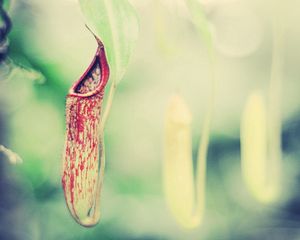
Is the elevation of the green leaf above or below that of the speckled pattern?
above

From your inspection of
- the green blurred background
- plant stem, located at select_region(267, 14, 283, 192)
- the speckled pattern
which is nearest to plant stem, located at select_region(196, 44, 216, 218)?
the green blurred background

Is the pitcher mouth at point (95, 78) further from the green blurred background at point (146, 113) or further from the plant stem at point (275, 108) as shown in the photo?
the plant stem at point (275, 108)

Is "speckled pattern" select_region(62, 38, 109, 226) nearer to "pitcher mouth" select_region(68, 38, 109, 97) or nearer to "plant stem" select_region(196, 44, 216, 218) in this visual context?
"pitcher mouth" select_region(68, 38, 109, 97)

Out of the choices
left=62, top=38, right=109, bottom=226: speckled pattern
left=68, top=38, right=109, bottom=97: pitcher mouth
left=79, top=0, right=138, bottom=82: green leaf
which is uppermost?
left=79, top=0, right=138, bottom=82: green leaf

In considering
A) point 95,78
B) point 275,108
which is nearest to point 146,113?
point 95,78

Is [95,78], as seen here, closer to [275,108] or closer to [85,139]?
[85,139]

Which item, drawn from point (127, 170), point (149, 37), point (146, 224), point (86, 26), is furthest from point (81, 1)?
point (146, 224)
